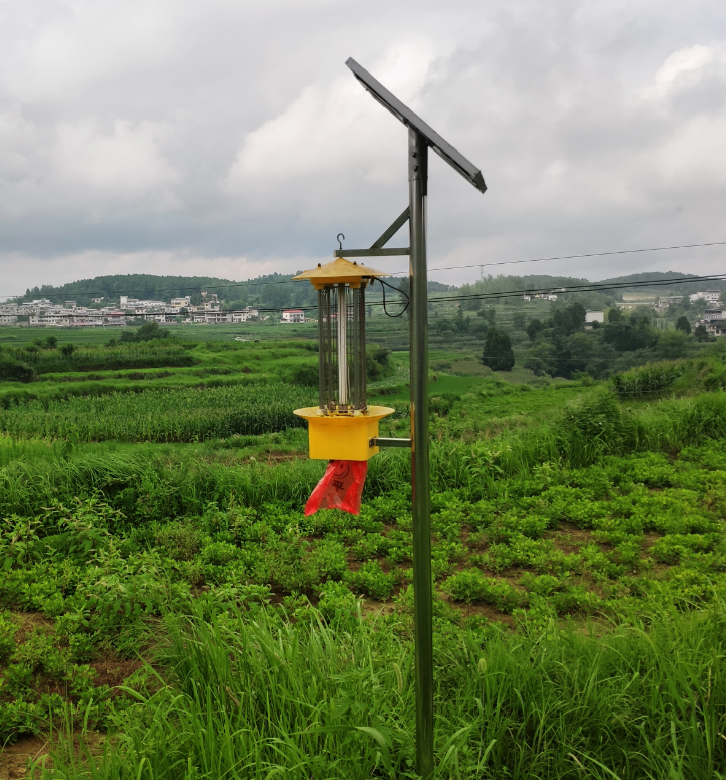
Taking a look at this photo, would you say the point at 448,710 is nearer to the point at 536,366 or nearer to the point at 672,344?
the point at 536,366

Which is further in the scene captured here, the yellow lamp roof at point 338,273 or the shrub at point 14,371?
the shrub at point 14,371

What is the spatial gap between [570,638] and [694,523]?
3.32m

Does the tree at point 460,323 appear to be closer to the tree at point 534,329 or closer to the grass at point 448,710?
the tree at point 534,329

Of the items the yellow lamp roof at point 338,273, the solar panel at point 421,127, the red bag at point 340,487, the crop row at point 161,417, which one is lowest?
the crop row at point 161,417

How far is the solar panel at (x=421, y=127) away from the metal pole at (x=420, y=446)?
0.13ft

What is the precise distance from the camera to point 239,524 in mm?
5305

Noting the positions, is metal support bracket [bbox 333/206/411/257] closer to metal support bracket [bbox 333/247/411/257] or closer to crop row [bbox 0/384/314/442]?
metal support bracket [bbox 333/247/411/257]

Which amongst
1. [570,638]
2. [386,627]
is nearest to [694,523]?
[570,638]

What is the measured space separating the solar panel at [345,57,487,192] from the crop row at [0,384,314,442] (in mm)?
11129

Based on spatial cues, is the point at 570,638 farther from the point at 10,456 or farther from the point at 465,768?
the point at 10,456

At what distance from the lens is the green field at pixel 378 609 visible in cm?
223

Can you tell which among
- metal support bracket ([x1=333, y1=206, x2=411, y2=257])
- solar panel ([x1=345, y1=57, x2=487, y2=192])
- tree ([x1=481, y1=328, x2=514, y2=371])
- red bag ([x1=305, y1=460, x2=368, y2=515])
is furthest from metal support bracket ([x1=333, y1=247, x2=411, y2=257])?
tree ([x1=481, y1=328, x2=514, y2=371])

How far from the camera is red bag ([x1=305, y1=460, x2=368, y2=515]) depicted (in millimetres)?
2195

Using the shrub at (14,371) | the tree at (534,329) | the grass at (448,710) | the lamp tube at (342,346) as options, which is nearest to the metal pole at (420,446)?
the grass at (448,710)
